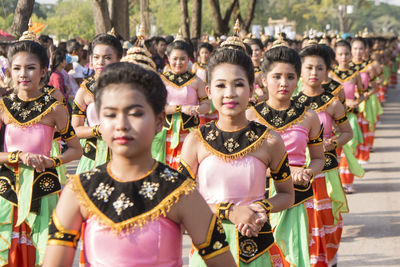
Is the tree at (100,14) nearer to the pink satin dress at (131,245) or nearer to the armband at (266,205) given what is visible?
the armband at (266,205)

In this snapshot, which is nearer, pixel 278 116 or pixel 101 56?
pixel 278 116

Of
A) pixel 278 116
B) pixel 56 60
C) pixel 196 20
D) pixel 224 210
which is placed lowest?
pixel 224 210

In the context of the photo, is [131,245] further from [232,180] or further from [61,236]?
[232,180]

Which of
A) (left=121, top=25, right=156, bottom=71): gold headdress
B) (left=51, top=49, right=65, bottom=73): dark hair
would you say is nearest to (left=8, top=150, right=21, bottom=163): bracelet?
(left=121, top=25, right=156, bottom=71): gold headdress

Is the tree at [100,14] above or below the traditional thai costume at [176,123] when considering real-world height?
above

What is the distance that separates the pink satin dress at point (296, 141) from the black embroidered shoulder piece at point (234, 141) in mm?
1188

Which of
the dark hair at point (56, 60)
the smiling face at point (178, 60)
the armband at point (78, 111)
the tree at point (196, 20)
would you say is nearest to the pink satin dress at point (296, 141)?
the armband at point (78, 111)

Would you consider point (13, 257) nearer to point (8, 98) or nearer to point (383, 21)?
point (8, 98)

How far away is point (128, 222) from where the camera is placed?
102 inches

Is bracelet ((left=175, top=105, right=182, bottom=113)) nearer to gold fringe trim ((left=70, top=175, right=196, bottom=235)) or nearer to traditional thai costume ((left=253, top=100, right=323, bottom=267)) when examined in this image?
traditional thai costume ((left=253, top=100, right=323, bottom=267))

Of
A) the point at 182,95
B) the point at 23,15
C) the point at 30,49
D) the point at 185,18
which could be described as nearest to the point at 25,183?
the point at 30,49

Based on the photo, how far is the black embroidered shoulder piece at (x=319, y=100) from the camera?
6.30m

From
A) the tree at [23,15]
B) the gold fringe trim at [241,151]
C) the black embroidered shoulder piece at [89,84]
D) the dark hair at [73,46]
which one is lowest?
the gold fringe trim at [241,151]

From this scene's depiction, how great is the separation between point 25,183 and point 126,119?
9.07ft
